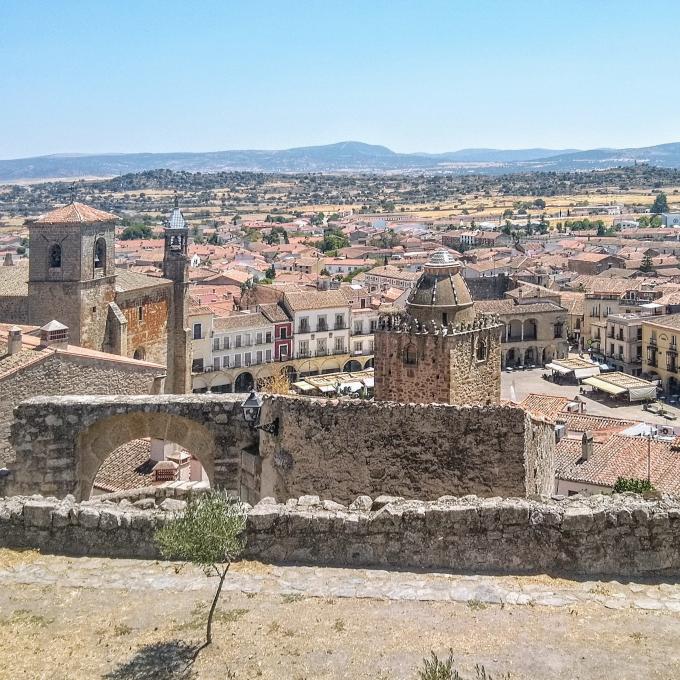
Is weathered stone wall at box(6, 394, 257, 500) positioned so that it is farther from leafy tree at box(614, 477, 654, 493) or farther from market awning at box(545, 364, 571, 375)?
market awning at box(545, 364, 571, 375)

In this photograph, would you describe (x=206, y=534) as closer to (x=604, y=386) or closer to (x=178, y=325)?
(x=178, y=325)

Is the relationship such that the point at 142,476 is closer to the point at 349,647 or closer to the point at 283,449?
the point at 283,449

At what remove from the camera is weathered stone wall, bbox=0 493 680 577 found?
8.58 metres

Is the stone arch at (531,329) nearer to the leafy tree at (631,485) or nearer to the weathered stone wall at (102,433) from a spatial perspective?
the leafy tree at (631,485)

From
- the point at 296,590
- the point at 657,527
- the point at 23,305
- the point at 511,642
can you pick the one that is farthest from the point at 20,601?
the point at 23,305

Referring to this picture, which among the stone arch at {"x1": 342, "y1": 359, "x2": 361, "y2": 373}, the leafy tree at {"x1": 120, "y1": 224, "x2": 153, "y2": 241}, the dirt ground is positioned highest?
the leafy tree at {"x1": 120, "y1": 224, "x2": 153, "y2": 241}

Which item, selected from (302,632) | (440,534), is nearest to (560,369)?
(440,534)

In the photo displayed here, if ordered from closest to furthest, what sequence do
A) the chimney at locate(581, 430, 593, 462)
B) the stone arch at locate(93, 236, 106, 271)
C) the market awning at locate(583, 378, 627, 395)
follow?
the chimney at locate(581, 430, 593, 462), the stone arch at locate(93, 236, 106, 271), the market awning at locate(583, 378, 627, 395)

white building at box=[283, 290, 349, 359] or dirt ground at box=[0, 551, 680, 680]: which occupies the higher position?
dirt ground at box=[0, 551, 680, 680]

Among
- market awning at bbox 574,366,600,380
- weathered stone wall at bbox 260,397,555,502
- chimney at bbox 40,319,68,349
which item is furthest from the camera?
market awning at bbox 574,366,600,380

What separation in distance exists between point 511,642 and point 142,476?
12344 mm

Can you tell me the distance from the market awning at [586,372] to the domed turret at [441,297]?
148 feet

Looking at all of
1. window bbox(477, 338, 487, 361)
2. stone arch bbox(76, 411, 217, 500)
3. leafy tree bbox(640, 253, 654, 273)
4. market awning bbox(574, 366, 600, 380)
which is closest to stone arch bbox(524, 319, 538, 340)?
market awning bbox(574, 366, 600, 380)

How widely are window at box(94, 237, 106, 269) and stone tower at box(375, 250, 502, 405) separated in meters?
19.6
